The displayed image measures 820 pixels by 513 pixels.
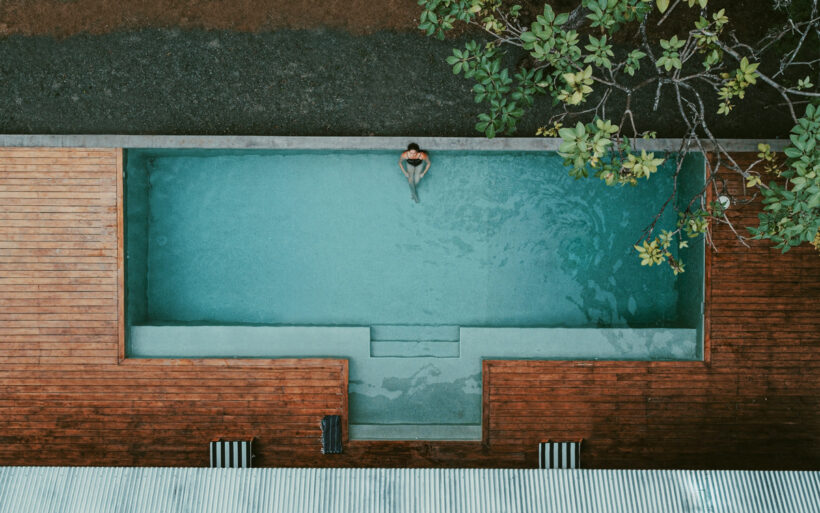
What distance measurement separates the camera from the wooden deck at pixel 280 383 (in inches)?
229

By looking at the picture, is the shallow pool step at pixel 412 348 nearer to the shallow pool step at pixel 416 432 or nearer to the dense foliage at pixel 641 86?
the shallow pool step at pixel 416 432

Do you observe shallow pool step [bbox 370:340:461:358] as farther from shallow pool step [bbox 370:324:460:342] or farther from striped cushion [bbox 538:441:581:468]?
striped cushion [bbox 538:441:581:468]

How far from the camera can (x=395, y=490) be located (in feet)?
16.1

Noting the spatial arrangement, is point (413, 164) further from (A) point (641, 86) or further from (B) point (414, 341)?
(A) point (641, 86)

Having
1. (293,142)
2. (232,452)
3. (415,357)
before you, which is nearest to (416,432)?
(415,357)

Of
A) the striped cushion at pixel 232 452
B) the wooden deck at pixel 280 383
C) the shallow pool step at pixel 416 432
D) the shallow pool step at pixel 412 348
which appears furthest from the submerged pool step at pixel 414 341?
the striped cushion at pixel 232 452

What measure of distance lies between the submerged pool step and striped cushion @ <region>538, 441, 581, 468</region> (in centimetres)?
155

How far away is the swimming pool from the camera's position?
257 inches

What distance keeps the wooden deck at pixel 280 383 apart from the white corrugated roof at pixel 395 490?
106 centimetres

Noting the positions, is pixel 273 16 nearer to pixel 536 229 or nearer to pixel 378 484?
pixel 536 229

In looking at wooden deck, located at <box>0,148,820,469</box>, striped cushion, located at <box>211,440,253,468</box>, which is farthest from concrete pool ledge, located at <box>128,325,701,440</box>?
striped cushion, located at <box>211,440,253,468</box>

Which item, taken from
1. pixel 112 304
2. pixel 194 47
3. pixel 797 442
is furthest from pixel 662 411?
pixel 194 47

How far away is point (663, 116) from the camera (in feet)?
19.9

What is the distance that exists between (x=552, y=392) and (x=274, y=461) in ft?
11.7
